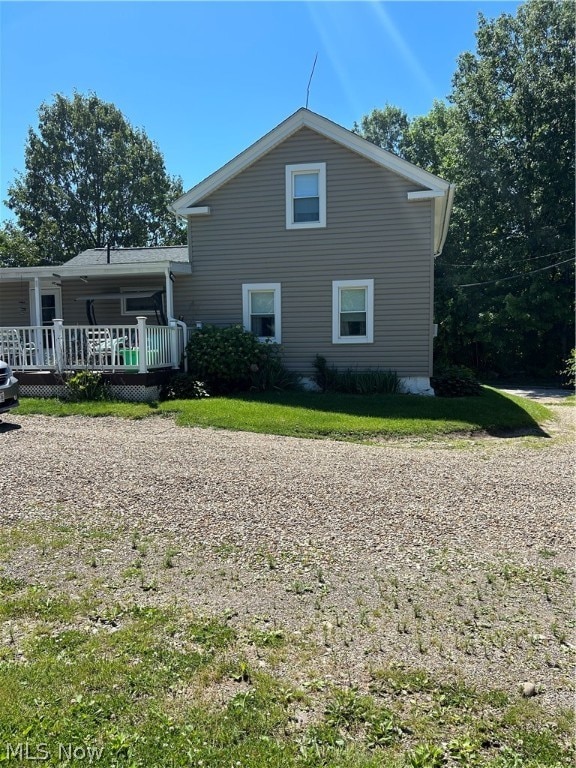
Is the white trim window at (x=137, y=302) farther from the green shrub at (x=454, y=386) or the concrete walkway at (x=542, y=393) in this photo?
the concrete walkway at (x=542, y=393)

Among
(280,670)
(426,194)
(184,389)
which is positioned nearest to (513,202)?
(426,194)

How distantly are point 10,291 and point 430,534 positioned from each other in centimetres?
1569

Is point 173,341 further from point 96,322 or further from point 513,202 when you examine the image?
point 513,202

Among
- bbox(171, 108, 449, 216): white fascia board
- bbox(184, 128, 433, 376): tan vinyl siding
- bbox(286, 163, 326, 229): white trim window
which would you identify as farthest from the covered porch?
bbox(286, 163, 326, 229): white trim window

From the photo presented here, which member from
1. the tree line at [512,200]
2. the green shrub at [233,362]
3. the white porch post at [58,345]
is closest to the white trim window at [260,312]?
the green shrub at [233,362]

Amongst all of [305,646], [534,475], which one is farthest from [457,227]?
[305,646]

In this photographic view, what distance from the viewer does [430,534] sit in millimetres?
4605

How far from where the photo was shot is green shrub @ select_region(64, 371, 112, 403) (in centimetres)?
1146

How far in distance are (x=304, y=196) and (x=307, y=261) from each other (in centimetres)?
166

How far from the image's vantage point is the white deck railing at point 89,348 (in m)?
11.8

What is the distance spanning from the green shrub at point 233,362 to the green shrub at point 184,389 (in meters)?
0.30

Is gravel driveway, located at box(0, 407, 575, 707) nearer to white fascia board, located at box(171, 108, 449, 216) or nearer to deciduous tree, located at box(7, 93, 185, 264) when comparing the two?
white fascia board, located at box(171, 108, 449, 216)

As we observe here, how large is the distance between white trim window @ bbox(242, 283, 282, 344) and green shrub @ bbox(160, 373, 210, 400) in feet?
7.77

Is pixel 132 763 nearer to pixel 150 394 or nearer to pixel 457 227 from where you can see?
pixel 150 394
